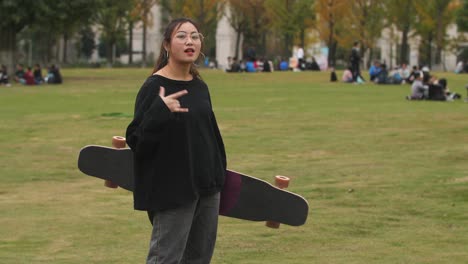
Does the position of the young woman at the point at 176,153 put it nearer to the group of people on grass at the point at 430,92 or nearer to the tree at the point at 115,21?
the group of people on grass at the point at 430,92

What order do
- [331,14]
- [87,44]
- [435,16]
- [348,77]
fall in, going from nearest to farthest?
[348,77] < [331,14] < [435,16] < [87,44]

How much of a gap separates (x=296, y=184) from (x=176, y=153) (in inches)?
294

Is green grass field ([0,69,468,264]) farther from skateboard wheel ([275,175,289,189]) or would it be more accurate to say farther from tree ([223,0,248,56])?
tree ([223,0,248,56])

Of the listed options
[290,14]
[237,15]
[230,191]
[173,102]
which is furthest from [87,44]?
[173,102]

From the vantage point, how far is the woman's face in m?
5.66

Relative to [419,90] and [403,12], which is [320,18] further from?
[419,90]

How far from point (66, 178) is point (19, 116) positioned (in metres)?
11.2

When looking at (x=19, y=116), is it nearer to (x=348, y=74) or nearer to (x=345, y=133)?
(x=345, y=133)

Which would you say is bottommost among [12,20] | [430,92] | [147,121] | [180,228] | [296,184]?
[296,184]

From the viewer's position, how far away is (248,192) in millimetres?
6336

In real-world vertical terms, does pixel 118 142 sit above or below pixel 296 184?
above

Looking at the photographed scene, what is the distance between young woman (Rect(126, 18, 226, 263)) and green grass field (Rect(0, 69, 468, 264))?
2.78 m

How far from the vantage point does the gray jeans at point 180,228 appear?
18.1ft

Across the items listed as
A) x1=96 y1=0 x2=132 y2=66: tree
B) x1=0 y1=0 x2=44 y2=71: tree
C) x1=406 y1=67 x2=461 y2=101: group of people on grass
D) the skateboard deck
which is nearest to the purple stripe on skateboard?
the skateboard deck
